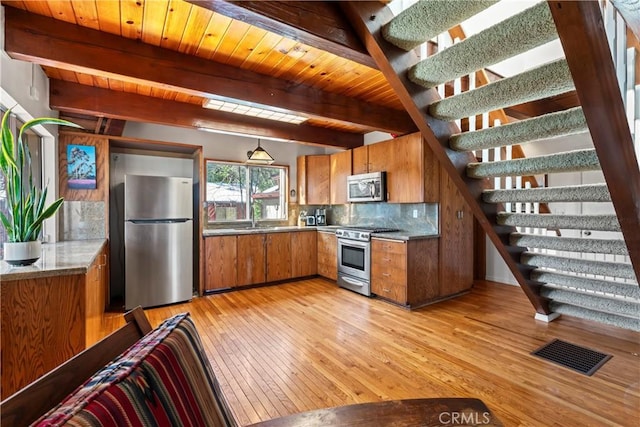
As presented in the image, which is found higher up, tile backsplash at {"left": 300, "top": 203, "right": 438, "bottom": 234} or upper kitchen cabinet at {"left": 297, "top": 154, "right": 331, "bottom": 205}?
upper kitchen cabinet at {"left": 297, "top": 154, "right": 331, "bottom": 205}

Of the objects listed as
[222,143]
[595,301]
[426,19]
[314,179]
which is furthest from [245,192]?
[595,301]

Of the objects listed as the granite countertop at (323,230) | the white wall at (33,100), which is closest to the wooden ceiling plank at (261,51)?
the white wall at (33,100)

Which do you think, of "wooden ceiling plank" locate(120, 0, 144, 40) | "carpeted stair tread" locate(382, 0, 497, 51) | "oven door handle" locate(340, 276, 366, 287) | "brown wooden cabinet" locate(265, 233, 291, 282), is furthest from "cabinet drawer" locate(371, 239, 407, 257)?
"wooden ceiling plank" locate(120, 0, 144, 40)

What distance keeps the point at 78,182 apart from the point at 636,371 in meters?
5.54

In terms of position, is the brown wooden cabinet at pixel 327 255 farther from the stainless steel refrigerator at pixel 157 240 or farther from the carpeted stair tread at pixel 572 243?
the carpeted stair tread at pixel 572 243

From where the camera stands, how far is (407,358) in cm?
246

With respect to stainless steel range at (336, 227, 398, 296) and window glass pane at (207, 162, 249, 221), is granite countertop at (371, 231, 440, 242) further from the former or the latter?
window glass pane at (207, 162, 249, 221)

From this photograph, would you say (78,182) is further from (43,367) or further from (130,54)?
(43,367)

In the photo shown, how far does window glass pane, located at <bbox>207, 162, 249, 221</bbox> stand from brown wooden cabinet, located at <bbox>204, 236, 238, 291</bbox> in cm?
74

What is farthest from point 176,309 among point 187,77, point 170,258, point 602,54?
point 602,54

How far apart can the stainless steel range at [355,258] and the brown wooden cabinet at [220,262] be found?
62.6 inches

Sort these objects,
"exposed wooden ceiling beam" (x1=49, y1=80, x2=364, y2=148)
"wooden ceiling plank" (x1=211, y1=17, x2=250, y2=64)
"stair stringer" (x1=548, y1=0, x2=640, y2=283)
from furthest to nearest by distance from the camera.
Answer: "exposed wooden ceiling beam" (x1=49, y1=80, x2=364, y2=148)
"wooden ceiling plank" (x1=211, y1=17, x2=250, y2=64)
"stair stringer" (x1=548, y1=0, x2=640, y2=283)

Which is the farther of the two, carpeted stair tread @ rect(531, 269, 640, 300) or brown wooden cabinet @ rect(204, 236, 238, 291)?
brown wooden cabinet @ rect(204, 236, 238, 291)

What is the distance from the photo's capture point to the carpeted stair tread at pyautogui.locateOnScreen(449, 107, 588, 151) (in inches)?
67.5
